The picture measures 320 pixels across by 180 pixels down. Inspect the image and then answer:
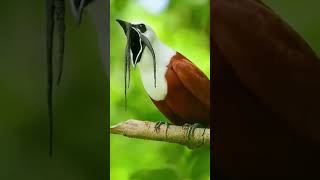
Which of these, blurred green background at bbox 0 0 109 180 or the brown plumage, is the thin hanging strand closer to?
blurred green background at bbox 0 0 109 180

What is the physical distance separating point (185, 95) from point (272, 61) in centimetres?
36

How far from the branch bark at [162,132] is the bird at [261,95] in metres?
0.06

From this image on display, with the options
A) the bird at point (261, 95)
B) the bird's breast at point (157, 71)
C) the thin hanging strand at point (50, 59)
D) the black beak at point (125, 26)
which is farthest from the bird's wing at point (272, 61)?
the thin hanging strand at point (50, 59)

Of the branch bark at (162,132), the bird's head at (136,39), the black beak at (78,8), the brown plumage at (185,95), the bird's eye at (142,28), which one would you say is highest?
the black beak at (78,8)

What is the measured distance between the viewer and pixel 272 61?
1.75 meters

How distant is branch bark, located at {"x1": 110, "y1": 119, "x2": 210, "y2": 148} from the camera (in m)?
1.85

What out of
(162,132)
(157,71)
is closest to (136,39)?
(157,71)

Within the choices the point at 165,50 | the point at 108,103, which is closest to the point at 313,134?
the point at 165,50

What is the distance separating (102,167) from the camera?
1954 mm

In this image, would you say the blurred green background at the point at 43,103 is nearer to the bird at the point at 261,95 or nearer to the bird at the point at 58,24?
the bird at the point at 58,24

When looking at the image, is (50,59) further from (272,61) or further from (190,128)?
(272,61)

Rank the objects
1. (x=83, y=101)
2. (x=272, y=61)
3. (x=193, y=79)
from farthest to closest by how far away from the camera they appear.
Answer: (x=83, y=101), (x=193, y=79), (x=272, y=61)

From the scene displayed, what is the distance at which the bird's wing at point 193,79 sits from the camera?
183 cm

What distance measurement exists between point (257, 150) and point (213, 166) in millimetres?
178
